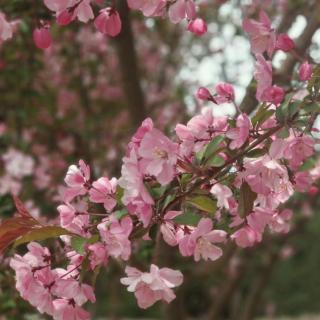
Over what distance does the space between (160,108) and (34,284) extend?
3037 millimetres

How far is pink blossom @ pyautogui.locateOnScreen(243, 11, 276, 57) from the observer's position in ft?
4.10

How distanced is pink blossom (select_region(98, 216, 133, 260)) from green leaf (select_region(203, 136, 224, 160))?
15cm

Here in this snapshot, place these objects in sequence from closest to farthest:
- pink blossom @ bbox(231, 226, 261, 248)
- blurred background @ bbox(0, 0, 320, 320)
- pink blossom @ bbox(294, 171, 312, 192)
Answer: pink blossom @ bbox(231, 226, 261, 248), pink blossom @ bbox(294, 171, 312, 192), blurred background @ bbox(0, 0, 320, 320)

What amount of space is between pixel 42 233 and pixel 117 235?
0.48 feet

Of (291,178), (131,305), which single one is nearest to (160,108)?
(291,178)

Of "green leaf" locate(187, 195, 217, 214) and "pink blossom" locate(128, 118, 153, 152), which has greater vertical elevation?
"pink blossom" locate(128, 118, 153, 152)

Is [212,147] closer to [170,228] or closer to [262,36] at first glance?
[170,228]

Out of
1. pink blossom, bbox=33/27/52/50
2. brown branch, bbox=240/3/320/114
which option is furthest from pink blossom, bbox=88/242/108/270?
brown branch, bbox=240/3/320/114

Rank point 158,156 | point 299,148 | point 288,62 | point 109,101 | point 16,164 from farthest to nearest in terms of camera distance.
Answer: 1. point 109,101
2. point 16,164
3. point 288,62
4. point 299,148
5. point 158,156

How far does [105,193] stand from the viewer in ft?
3.83

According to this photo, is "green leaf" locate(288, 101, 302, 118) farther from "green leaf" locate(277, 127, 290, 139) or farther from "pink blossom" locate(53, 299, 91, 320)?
"pink blossom" locate(53, 299, 91, 320)

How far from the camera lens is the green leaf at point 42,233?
1.16m

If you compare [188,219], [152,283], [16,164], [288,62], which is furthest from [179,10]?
[16,164]

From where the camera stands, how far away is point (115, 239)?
3.61ft
